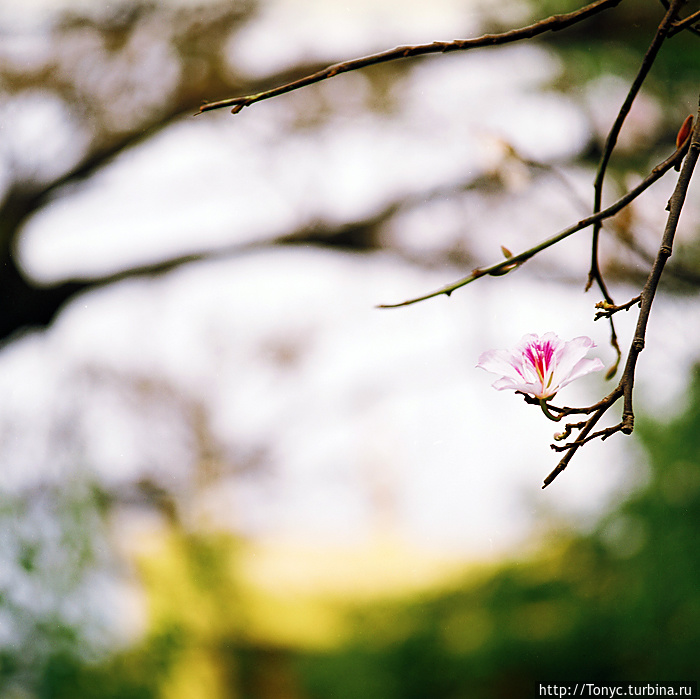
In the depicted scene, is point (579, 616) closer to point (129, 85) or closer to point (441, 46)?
point (441, 46)

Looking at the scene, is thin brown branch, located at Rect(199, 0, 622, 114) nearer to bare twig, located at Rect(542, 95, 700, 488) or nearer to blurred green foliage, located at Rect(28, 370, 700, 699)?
bare twig, located at Rect(542, 95, 700, 488)

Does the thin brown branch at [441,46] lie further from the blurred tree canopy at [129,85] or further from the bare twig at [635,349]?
the blurred tree canopy at [129,85]

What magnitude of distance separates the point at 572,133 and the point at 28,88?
94 centimetres

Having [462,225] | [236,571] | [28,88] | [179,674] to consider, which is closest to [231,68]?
[28,88]

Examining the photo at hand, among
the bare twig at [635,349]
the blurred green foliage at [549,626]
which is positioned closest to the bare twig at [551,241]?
the bare twig at [635,349]

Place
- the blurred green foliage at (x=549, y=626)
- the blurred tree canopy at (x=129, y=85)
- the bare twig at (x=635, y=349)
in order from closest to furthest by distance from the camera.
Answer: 1. the bare twig at (x=635, y=349)
2. the blurred green foliage at (x=549, y=626)
3. the blurred tree canopy at (x=129, y=85)

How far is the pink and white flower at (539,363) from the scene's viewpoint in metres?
0.20

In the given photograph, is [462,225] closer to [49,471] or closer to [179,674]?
[49,471]

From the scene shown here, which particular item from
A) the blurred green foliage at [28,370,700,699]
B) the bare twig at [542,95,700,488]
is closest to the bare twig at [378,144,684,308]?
the bare twig at [542,95,700,488]

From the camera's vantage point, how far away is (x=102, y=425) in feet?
3.93

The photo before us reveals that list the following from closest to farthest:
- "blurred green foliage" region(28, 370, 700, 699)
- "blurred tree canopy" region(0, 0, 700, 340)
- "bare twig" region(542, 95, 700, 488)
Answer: "bare twig" region(542, 95, 700, 488) < "blurred green foliage" region(28, 370, 700, 699) < "blurred tree canopy" region(0, 0, 700, 340)

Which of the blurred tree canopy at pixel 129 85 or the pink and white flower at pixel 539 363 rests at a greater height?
the blurred tree canopy at pixel 129 85

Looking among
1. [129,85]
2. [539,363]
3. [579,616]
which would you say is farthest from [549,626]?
[129,85]

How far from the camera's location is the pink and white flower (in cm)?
20
